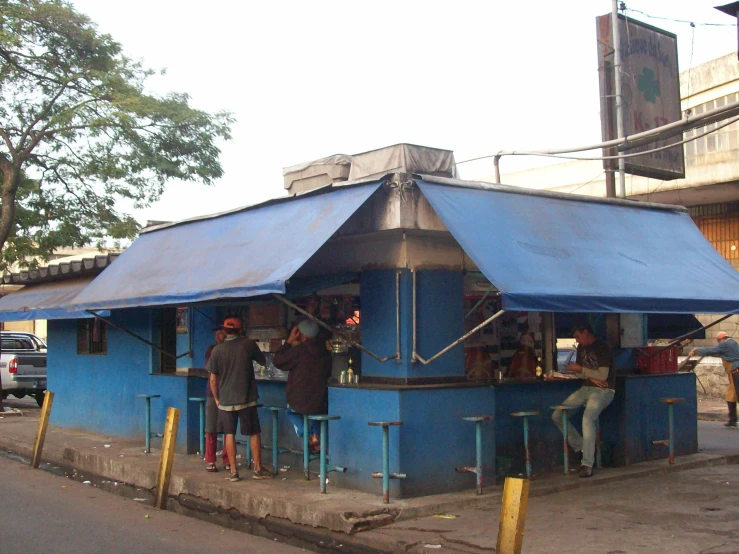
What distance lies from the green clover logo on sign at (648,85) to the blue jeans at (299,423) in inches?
321

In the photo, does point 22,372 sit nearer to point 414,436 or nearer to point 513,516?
point 414,436

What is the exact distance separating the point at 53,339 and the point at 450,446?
10.3m

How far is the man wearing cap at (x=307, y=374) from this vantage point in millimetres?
9273

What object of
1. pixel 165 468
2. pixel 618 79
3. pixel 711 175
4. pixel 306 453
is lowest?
pixel 165 468

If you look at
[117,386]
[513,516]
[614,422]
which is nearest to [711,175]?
[614,422]

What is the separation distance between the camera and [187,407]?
1170cm

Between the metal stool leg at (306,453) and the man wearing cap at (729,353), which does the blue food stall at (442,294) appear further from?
the man wearing cap at (729,353)

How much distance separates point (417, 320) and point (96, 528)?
3699 millimetres

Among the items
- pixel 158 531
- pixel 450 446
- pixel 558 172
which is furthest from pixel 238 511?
pixel 558 172

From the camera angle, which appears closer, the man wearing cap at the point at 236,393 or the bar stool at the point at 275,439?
the man wearing cap at the point at 236,393

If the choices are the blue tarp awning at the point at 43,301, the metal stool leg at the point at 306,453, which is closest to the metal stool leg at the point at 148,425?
the blue tarp awning at the point at 43,301

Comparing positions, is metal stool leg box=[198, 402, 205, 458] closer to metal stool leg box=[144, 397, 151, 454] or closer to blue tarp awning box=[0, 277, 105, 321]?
metal stool leg box=[144, 397, 151, 454]

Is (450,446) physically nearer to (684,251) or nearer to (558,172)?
(684,251)

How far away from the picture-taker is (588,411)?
9.41m
